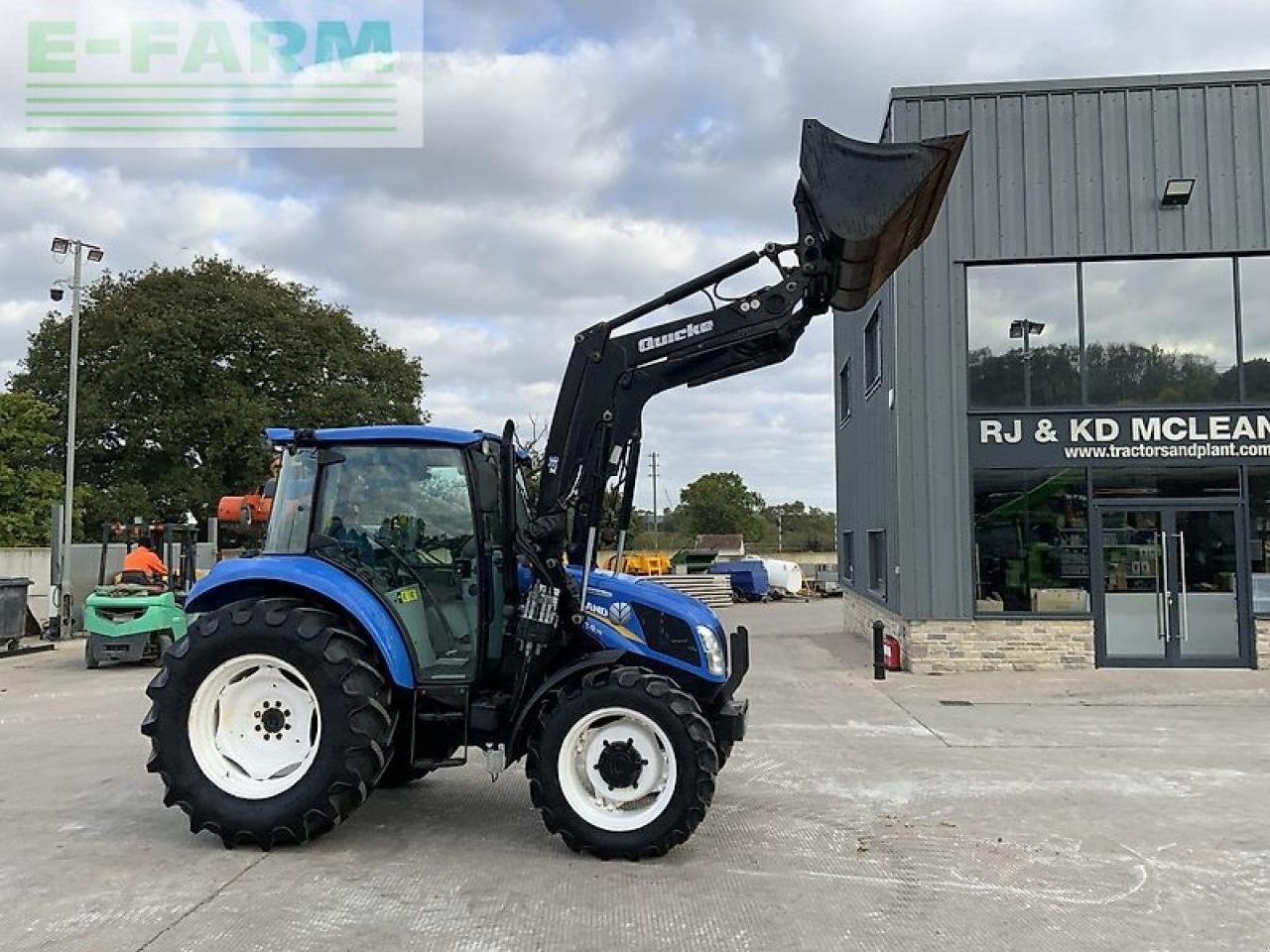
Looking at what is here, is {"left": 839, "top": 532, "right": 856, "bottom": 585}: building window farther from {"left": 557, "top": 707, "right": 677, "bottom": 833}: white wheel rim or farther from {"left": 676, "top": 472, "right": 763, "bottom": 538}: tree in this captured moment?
{"left": 676, "top": 472, "right": 763, "bottom": 538}: tree

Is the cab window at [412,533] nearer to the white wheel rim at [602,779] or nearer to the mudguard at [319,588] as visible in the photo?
the mudguard at [319,588]

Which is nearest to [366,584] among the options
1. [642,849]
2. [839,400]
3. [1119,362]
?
[642,849]

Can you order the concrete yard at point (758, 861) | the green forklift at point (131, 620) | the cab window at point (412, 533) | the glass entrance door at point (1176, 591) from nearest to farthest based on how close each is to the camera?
the concrete yard at point (758, 861)
the cab window at point (412, 533)
the glass entrance door at point (1176, 591)
the green forklift at point (131, 620)

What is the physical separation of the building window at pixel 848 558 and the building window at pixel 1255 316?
28.0 feet

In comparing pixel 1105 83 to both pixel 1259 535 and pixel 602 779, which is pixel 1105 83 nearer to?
pixel 1259 535

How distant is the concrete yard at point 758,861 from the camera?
15.4 feet

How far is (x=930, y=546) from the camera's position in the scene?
553 inches

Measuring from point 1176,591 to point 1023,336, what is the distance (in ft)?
13.0

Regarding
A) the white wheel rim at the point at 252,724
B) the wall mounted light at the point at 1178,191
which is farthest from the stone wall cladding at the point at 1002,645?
the white wheel rim at the point at 252,724

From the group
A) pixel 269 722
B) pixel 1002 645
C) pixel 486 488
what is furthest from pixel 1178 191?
pixel 269 722

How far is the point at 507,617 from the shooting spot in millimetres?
A: 6141

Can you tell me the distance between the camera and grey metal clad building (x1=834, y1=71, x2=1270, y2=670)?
13875 millimetres

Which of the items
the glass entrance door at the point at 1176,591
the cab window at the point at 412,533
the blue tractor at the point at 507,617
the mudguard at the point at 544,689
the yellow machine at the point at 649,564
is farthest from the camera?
the yellow machine at the point at 649,564

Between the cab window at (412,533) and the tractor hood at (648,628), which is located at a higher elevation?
the cab window at (412,533)
